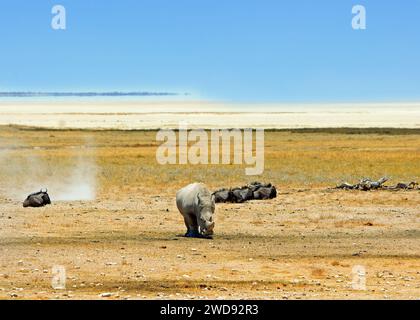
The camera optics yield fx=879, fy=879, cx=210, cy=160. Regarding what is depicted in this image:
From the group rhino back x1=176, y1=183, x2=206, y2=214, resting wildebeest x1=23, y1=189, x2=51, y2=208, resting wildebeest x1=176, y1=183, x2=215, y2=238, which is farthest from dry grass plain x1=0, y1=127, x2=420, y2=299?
rhino back x1=176, y1=183, x2=206, y2=214

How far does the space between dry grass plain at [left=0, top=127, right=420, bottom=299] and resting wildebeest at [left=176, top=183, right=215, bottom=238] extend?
0.49m

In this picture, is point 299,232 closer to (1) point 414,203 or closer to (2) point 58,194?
(1) point 414,203

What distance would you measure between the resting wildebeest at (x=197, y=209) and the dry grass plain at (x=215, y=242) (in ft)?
1.61

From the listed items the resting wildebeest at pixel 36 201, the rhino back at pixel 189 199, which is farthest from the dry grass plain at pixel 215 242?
the rhino back at pixel 189 199

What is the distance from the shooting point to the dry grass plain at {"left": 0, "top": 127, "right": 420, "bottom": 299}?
1639 cm

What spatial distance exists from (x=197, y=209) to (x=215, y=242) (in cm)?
106

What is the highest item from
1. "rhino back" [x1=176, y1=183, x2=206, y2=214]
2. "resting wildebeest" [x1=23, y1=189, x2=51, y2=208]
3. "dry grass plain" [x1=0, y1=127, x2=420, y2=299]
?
"rhino back" [x1=176, y1=183, x2=206, y2=214]

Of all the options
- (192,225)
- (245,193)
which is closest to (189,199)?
(192,225)

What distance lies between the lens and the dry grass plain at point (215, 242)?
645 inches

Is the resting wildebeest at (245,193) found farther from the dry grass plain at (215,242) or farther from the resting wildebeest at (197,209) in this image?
the resting wildebeest at (197,209)

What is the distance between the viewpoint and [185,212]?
2316cm

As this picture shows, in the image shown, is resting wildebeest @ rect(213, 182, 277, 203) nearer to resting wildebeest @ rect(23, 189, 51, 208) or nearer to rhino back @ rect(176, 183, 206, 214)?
resting wildebeest @ rect(23, 189, 51, 208)

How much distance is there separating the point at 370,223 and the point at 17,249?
10.8 meters
